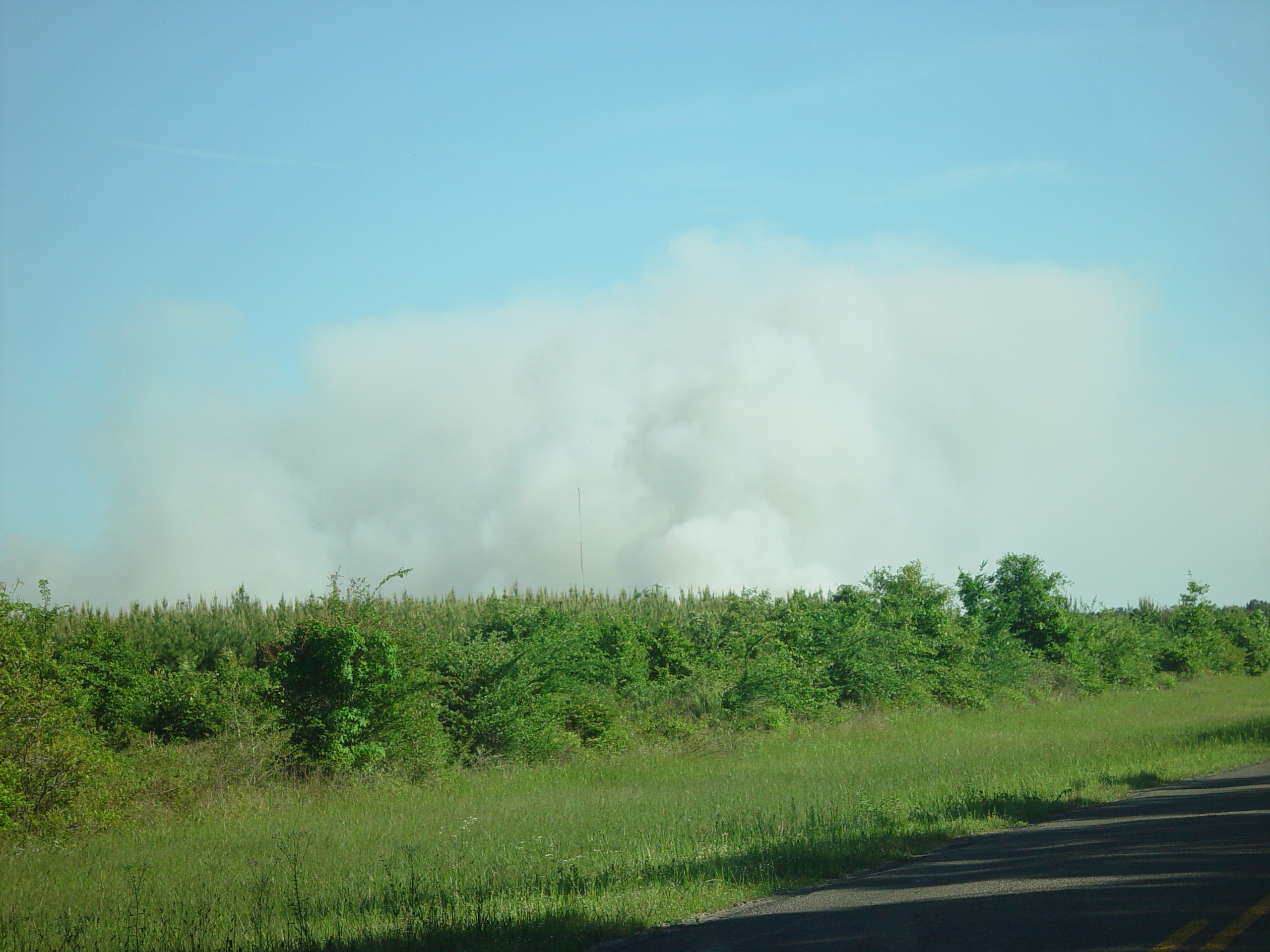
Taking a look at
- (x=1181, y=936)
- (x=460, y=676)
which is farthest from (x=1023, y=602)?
(x=1181, y=936)

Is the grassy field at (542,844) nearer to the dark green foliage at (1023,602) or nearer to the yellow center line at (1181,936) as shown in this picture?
the yellow center line at (1181,936)

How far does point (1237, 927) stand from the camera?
24.0 feet

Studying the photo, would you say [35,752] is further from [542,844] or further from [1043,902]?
[1043,902]

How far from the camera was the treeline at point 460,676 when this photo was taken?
58.8 ft

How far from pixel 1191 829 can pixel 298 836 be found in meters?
12.7

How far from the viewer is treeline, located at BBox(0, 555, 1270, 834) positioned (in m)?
17.9

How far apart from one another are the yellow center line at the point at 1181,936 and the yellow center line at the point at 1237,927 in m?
0.15

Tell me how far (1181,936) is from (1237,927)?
0.58 metres

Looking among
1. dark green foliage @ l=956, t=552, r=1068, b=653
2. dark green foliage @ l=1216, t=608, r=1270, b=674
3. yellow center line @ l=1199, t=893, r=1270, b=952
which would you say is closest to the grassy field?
yellow center line @ l=1199, t=893, r=1270, b=952

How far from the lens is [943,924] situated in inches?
314

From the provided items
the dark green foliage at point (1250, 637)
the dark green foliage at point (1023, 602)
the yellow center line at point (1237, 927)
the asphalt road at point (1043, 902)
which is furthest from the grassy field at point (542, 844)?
the dark green foliage at point (1250, 637)

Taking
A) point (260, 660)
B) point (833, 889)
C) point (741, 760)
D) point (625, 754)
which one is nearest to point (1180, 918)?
point (833, 889)

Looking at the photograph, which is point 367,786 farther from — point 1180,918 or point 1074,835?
point 1180,918

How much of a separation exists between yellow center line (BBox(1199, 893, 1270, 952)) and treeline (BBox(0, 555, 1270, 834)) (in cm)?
1662
